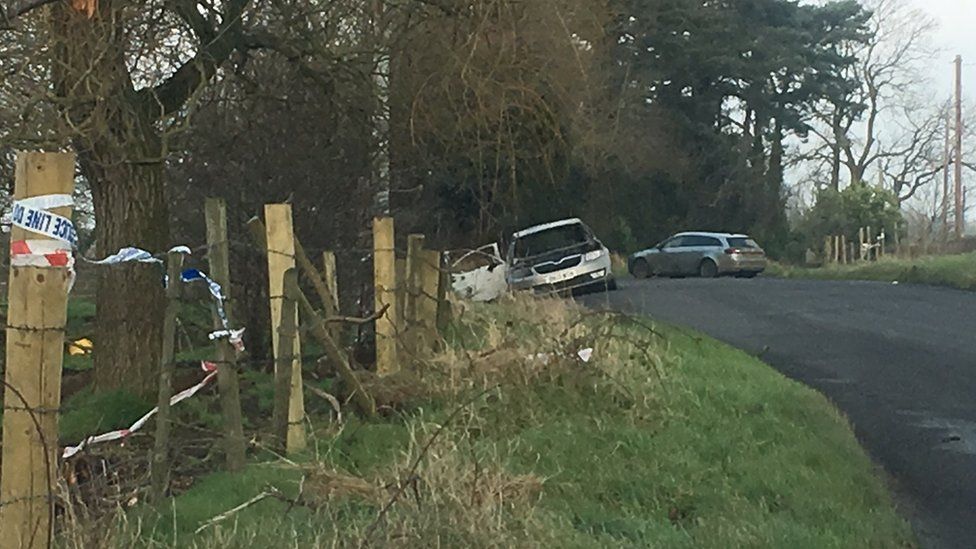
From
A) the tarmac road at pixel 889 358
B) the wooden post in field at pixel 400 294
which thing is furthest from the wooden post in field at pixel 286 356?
the tarmac road at pixel 889 358

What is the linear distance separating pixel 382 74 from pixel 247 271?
2.21 metres

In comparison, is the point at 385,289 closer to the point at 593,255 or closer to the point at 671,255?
the point at 593,255

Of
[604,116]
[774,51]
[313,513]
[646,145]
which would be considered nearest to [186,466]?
[313,513]

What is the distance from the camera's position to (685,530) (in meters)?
6.36

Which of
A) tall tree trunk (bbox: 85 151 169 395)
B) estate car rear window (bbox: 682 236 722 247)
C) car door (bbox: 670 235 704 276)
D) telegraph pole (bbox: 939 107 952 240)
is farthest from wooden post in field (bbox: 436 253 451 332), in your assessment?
telegraph pole (bbox: 939 107 952 240)

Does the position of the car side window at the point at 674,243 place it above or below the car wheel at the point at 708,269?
above

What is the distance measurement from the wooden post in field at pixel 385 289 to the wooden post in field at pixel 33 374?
5470mm

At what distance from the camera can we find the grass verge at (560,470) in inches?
228

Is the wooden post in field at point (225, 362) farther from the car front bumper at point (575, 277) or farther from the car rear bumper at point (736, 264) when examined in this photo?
the car rear bumper at point (736, 264)

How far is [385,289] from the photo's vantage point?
33.5ft

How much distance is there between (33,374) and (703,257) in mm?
34129

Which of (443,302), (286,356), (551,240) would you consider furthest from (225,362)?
(551,240)

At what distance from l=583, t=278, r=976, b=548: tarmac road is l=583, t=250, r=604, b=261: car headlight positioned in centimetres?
89

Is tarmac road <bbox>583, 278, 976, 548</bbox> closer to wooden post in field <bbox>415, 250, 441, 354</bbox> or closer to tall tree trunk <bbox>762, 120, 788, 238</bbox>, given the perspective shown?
wooden post in field <bbox>415, 250, 441, 354</bbox>
